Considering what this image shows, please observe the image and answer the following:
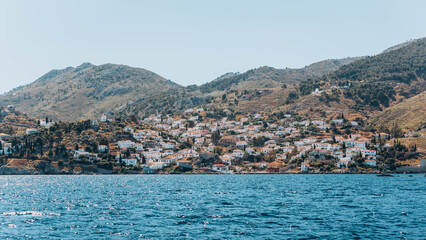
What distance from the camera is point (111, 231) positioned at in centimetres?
4266

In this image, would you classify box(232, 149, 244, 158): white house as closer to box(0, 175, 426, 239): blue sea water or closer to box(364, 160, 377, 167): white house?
box(364, 160, 377, 167): white house

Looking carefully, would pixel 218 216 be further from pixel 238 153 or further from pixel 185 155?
pixel 185 155

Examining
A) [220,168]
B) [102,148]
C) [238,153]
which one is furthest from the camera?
[238,153]

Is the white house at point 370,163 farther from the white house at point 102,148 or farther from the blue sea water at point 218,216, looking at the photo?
the white house at point 102,148

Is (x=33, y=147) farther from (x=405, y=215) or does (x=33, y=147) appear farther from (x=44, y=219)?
(x=405, y=215)

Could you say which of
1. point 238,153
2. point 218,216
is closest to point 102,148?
point 238,153

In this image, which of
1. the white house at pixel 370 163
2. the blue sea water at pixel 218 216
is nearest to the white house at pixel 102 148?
the blue sea water at pixel 218 216

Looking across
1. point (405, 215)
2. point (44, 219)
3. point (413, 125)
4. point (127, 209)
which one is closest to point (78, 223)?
point (44, 219)

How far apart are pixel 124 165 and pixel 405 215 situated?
5261 inches

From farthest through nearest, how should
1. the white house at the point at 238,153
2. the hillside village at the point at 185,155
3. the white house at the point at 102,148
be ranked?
the white house at the point at 238,153 → the white house at the point at 102,148 → the hillside village at the point at 185,155

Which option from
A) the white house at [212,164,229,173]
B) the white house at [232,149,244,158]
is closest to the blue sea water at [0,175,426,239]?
the white house at [212,164,229,173]

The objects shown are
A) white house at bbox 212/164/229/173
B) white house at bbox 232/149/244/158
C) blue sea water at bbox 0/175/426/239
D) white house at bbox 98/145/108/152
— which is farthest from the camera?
white house at bbox 232/149/244/158

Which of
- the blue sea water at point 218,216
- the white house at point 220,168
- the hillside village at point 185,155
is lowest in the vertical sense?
the blue sea water at point 218,216

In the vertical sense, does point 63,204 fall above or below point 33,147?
below
